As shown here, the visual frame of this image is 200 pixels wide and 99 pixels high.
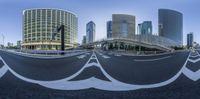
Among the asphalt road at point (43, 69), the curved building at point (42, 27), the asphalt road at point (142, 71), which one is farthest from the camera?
the curved building at point (42, 27)

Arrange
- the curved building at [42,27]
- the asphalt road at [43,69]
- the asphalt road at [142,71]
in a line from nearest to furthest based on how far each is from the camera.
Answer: the asphalt road at [142,71] < the asphalt road at [43,69] < the curved building at [42,27]

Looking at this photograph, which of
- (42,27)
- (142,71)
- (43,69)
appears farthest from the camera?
(42,27)

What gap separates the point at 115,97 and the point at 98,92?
2.24ft

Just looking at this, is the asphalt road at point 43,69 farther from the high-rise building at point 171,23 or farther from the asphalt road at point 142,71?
the high-rise building at point 171,23

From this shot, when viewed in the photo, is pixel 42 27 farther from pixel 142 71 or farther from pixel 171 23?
pixel 142 71

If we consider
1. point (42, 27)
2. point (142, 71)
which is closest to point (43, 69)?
point (142, 71)

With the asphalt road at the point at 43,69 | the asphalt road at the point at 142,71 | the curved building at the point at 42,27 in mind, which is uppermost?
the curved building at the point at 42,27

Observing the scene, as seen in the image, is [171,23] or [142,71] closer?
[142,71]

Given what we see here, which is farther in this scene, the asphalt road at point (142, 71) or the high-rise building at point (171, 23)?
the high-rise building at point (171, 23)

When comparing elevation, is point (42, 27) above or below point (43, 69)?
above

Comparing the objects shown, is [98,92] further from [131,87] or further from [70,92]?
[131,87]

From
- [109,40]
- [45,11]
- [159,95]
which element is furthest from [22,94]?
[45,11]

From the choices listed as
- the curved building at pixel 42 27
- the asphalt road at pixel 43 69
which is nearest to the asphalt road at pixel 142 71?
the asphalt road at pixel 43 69

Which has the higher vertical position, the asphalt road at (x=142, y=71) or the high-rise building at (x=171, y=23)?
the high-rise building at (x=171, y=23)
